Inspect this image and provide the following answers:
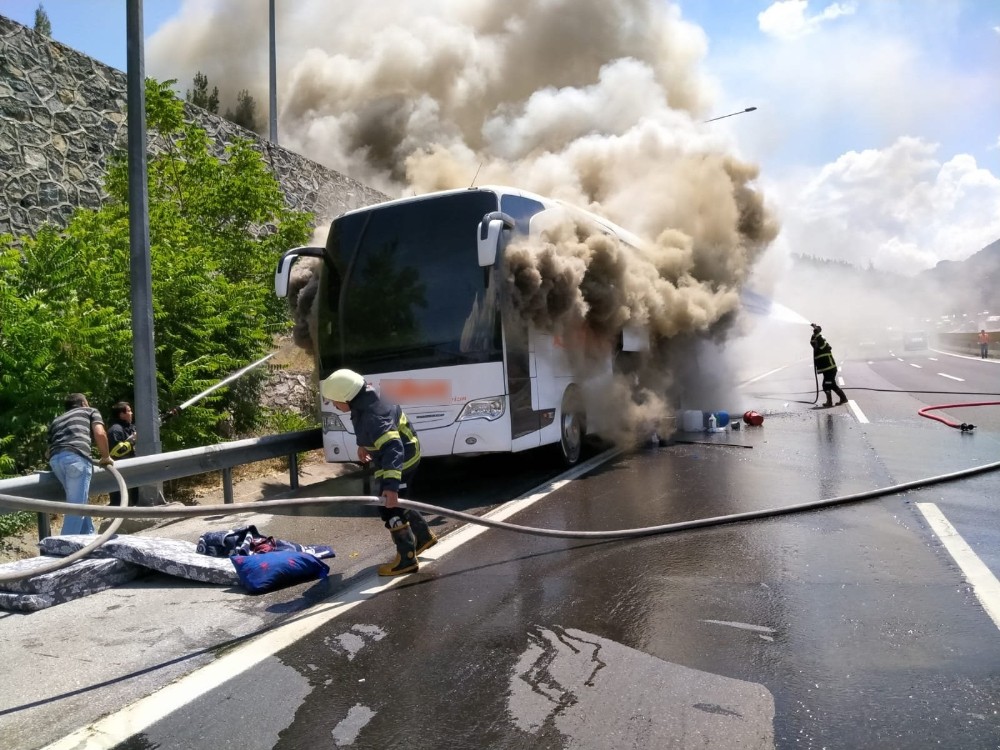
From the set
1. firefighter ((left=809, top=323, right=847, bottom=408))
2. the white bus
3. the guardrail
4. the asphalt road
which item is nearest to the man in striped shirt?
the guardrail

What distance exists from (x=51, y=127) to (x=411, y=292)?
7.87m

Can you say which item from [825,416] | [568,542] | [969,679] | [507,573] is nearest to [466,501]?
[568,542]

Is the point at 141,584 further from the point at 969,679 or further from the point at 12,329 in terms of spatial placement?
the point at 969,679

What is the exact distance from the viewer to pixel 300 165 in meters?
19.2

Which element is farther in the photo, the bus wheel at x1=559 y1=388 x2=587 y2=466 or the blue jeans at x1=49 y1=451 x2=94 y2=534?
the bus wheel at x1=559 y1=388 x2=587 y2=466

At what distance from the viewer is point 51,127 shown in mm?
11875

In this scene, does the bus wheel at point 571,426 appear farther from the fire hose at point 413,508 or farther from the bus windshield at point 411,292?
the fire hose at point 413,508

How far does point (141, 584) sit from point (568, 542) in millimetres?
2976

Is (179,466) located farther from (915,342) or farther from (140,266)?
(915,342)

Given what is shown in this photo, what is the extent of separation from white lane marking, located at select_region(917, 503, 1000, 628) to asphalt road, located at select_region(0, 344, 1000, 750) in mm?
27

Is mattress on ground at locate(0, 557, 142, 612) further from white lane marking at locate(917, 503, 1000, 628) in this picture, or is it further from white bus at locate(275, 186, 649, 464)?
white lane marking at locate(917, 503, 1000, 628)

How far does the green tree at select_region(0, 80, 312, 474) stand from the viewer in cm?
739

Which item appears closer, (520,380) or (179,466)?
(179,466)

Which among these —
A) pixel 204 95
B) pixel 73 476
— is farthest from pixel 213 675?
pixel 204 95
